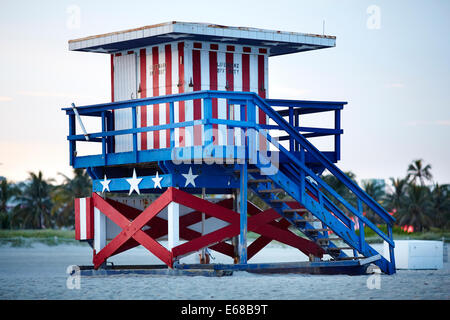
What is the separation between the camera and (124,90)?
19.4m

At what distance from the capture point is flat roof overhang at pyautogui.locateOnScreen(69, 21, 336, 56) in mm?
17641

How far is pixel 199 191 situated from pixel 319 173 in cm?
345

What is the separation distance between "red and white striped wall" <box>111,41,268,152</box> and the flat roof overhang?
0.22 metres

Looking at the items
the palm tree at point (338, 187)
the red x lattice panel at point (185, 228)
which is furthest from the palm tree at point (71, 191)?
the red x lattice panel at point (185, 228)

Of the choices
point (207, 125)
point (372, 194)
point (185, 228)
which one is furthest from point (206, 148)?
point (372, 194)

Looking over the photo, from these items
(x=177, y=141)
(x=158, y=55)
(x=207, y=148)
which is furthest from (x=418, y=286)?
(x=158, y=55)

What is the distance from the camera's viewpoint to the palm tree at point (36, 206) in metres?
74.6

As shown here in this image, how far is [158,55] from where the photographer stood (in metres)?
18.6

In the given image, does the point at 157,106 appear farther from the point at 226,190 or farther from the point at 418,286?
the point at 418,286

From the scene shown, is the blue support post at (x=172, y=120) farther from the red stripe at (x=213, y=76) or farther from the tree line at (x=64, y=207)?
the tree line at (x=64, y=207)

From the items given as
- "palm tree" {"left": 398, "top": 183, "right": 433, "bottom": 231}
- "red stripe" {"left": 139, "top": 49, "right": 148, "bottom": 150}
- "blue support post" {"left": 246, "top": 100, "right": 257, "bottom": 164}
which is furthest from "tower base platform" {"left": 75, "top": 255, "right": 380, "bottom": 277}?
"palm tree" {"left": 398, "top": 183, "right": 433, "bottom": 231}

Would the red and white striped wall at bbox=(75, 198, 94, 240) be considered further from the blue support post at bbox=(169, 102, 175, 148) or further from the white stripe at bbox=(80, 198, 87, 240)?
the blue support post at bbox=(169, 102, 175, 148)

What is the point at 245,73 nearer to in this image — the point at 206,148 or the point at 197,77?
the point at 197,77
